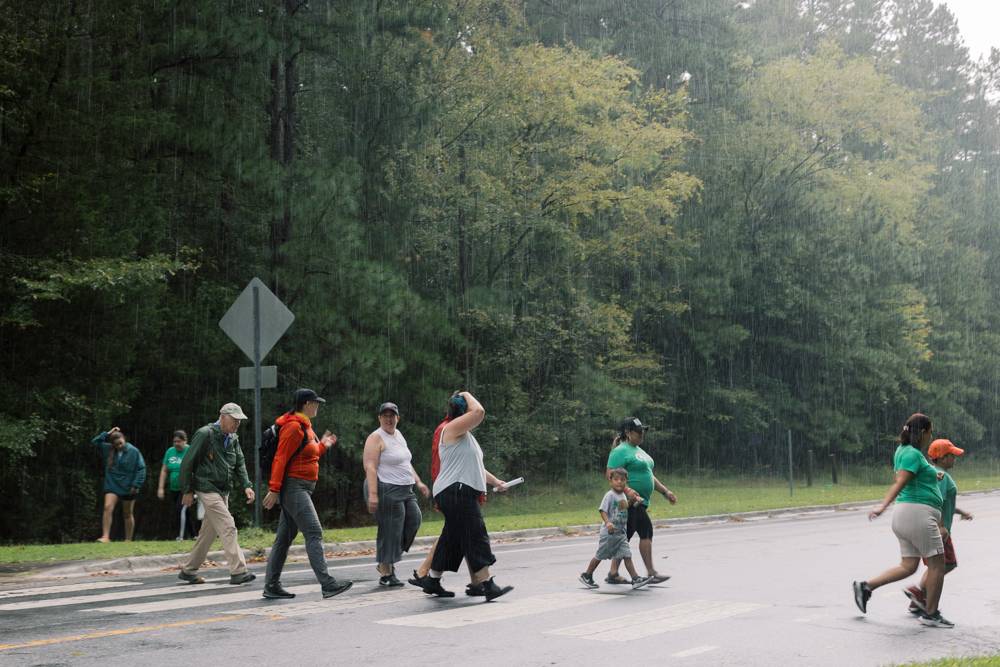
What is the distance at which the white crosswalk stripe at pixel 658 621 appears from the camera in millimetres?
8898

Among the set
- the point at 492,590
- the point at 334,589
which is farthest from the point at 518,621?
the point at 334,589

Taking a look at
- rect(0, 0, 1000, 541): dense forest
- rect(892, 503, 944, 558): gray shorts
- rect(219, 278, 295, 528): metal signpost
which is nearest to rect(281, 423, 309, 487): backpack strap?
rect(892, 503, 944, 558): gray shorts

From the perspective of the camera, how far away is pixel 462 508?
10.4 meters

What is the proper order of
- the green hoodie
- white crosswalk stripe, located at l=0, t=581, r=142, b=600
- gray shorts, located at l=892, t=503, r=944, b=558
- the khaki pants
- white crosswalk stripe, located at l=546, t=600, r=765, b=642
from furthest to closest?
the green hoodie
the khaki pants
white crosswalk stripe, located at l=0, t=581, r=142, b=600
gray shorts, located at l=892, t=503, r=944, b=558
white crosswalk stripe, located at l=546, t=600, r=765, b=642

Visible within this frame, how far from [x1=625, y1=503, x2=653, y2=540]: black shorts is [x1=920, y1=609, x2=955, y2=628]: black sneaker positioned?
294cm

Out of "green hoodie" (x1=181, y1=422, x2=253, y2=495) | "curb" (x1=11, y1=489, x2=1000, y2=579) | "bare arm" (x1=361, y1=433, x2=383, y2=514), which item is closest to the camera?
"bare arm" (x1=361, y1=433, x2=383, y2=514)

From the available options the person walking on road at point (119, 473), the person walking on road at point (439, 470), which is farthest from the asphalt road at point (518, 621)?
the person walking on road at point (119, 473)

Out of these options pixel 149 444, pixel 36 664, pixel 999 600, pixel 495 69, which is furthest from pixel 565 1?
pixel 36 664

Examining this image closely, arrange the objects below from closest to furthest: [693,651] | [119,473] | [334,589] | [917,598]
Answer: [693,651], [917,598], [334,589], [119,473]

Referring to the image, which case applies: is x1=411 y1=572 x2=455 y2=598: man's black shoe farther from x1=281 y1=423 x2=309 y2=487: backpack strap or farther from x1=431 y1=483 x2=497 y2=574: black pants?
x1=281 y1=423 x2=309 y2=487: backpack strap

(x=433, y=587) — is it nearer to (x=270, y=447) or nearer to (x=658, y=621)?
(x=270, y=447)

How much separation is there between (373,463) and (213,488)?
5.60 ft

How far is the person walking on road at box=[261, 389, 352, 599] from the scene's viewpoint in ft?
34.9

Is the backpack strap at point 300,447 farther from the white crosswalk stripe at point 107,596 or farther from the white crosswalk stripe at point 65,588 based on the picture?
the white crosswalk stripe at point 65,588
